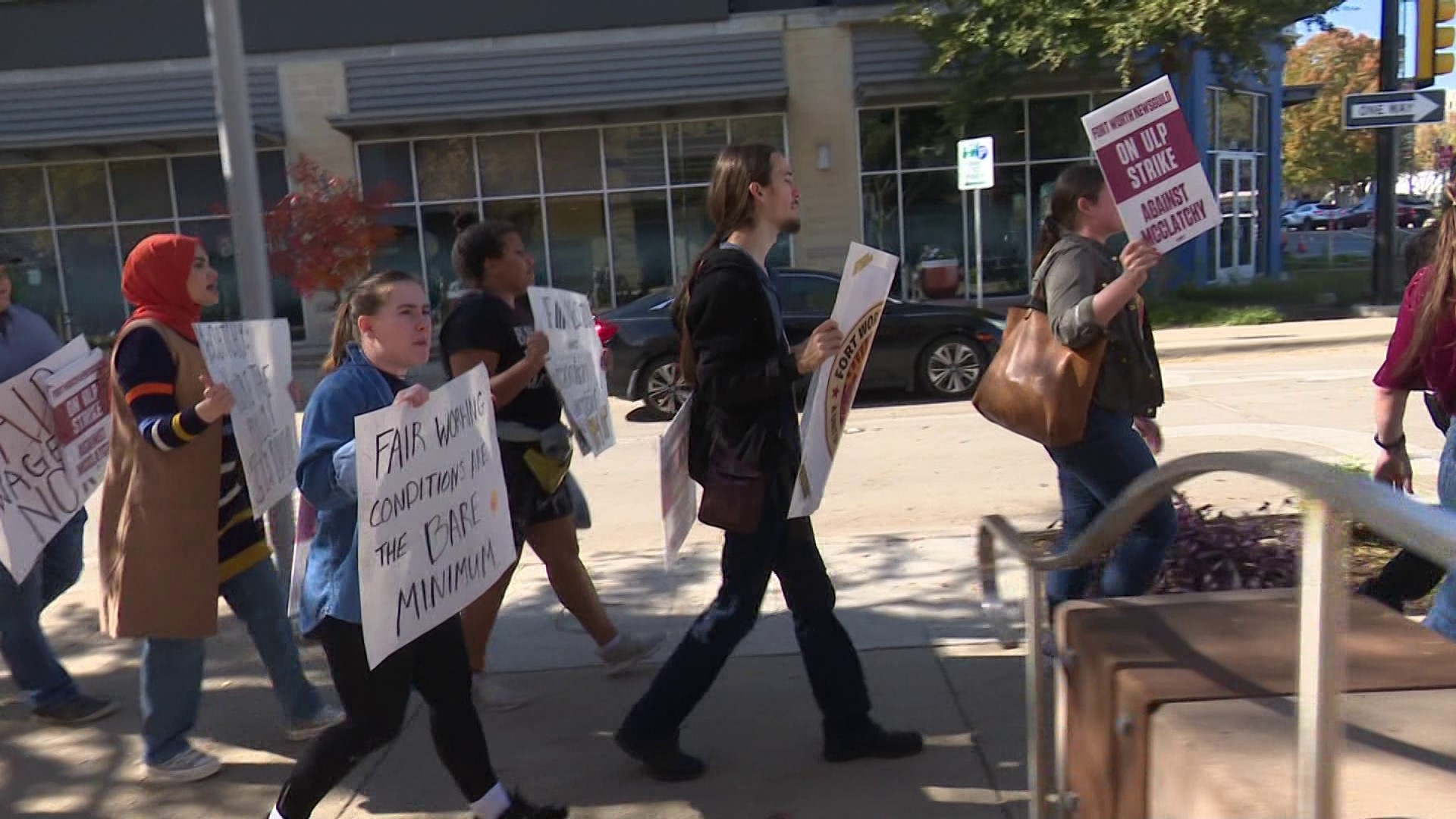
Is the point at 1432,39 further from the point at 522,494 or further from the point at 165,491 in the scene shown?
the point at 165,491

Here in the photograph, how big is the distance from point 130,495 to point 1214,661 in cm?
300

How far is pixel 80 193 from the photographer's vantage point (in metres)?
21.0

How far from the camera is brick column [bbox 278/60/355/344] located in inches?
792

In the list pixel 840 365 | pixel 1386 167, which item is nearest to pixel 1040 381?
pixel 840 365

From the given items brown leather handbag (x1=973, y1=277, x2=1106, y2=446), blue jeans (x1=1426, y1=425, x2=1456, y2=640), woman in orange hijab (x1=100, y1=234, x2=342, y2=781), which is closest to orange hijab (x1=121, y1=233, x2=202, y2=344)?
woman in orange hijab (x1=100, y1=234, x2=342, y2=781)

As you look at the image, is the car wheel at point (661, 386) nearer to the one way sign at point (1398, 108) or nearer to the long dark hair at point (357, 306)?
the long dark hair at point (357, 306)

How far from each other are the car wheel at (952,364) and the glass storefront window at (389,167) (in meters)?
11.4

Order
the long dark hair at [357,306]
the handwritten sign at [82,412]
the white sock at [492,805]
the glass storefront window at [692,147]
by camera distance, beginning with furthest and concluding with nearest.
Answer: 1. the glass storefront window at [692,147]
2. the handwritten sign at [82,412]
3. the white sock at [492,805]
4. the long dark hair at [357,306]

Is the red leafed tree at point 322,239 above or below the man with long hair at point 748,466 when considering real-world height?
above

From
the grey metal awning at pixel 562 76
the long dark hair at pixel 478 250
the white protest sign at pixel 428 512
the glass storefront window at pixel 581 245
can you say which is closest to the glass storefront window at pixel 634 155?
the glass storefront window at pixel 581 245

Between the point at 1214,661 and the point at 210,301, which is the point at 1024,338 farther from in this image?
Answer: the point at 210,301

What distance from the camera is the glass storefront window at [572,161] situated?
20.4 metres

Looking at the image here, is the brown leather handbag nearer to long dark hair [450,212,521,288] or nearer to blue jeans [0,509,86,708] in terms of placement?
long dark hair [450,212,521,288]

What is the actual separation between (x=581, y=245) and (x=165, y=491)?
17423 mm
